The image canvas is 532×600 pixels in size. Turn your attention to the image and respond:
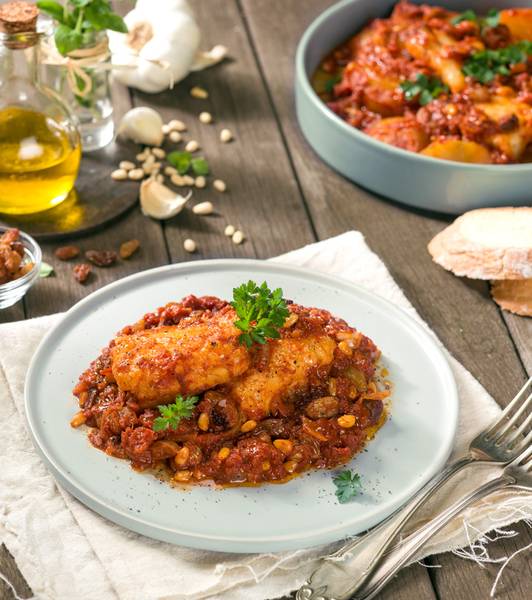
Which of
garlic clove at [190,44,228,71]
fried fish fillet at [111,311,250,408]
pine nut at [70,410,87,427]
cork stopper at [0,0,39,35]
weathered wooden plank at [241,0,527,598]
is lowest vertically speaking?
weathered wooden plank at [241,0,527,598]

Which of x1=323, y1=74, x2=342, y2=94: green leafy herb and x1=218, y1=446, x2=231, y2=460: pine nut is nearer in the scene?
x1=218, y1=446, x2=231, y2=460: pine nut

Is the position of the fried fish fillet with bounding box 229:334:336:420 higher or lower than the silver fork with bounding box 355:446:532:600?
higher

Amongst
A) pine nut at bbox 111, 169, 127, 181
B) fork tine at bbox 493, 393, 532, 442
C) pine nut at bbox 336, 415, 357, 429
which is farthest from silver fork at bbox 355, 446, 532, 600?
pine nut at bbox 111, 169, 127, 181

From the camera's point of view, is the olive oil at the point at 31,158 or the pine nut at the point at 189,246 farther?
the pine nut at the point at 189,246

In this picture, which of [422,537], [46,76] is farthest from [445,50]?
[422,537]

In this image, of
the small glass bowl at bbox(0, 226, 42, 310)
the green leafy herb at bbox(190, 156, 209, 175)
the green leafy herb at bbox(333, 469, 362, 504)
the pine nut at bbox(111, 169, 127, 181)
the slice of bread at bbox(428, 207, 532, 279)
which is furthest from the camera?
the green leafy herb at bbox(190, 156, 209, 175)

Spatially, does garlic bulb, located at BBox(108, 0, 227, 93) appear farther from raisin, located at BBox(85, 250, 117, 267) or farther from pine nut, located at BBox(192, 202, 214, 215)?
raisin, located at BBox(85, 250, 117, 267)

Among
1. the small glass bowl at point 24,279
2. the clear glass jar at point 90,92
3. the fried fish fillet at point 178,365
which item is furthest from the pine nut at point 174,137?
the fried fish fillet at point 178,365

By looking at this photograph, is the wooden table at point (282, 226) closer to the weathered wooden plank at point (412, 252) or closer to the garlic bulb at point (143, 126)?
the weathered wooden plank at point (412, 252)
